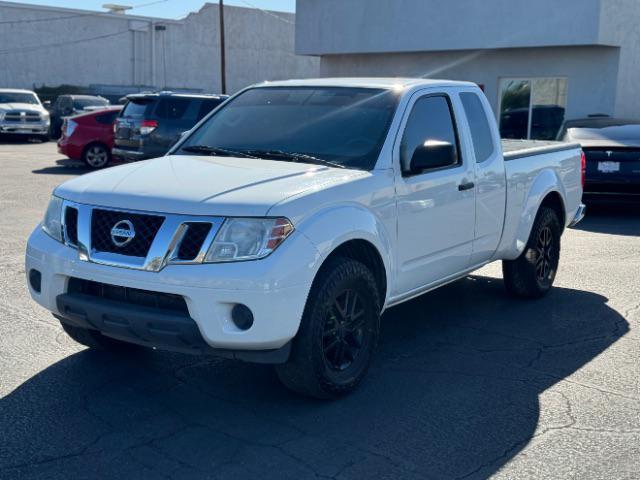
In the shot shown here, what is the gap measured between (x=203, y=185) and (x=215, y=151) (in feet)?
3.72

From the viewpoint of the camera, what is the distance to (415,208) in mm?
5562

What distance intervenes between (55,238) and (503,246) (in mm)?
3583

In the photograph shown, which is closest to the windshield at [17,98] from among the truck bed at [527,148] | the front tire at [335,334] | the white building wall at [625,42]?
the white building wall at [625,42]

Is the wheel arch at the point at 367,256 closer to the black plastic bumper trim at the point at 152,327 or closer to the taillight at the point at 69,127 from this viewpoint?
the black plastic bumper trim at the point at 152,327

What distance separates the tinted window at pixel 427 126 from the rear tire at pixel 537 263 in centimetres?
164

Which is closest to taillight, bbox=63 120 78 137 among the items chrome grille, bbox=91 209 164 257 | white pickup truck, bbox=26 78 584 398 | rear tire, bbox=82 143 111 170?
rear tire, bbox=82 143 111 170

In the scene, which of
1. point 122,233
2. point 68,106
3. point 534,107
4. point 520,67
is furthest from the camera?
point 68,106

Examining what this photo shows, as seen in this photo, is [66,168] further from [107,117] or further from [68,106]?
[68,106]

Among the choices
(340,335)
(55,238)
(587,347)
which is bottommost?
(587,347)

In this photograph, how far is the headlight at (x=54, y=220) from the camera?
499 cm

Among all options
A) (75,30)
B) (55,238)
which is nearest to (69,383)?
(55,238)

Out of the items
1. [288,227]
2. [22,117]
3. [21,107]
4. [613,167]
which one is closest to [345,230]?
[288,227]

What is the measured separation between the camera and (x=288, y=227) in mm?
4488

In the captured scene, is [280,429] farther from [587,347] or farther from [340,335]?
[587,347]
